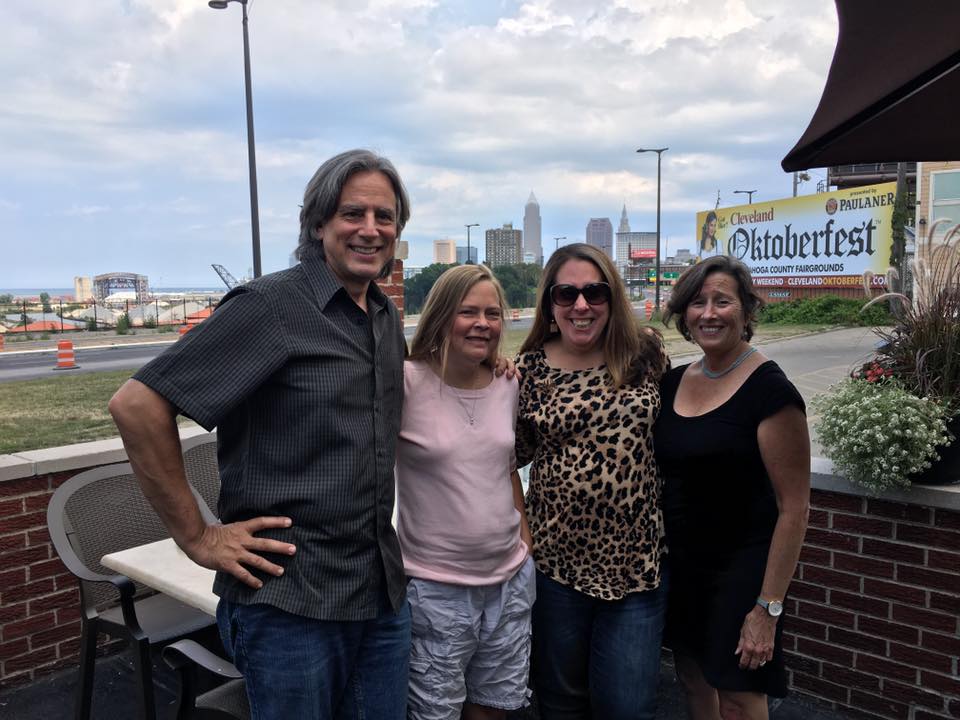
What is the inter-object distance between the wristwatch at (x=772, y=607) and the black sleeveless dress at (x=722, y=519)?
48 mm

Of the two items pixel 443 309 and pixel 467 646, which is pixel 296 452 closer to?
pixel 443 309

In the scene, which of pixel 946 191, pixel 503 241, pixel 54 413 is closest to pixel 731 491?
pixel 54 413

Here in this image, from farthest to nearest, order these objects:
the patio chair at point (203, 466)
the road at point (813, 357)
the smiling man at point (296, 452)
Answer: the road at point (813, 357) → the patio chair at point (203, 466) → the smiling man at point (296, 452)

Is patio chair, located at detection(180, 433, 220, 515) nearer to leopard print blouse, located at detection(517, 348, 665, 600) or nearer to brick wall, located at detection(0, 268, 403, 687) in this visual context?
brick wall, located at detection(0, 268, 403, 687)

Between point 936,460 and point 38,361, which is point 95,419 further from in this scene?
point 38,361

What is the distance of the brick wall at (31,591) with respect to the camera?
323cm

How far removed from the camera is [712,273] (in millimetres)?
2227

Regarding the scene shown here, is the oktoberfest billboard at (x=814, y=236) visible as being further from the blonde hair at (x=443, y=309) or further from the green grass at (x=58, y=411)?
the blonde hair at (x=443, y=309)

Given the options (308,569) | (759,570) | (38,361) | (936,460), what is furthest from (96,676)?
(38,361)

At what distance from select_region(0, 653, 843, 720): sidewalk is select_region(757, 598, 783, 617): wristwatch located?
1191 mm

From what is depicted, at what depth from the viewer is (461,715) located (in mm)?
2168

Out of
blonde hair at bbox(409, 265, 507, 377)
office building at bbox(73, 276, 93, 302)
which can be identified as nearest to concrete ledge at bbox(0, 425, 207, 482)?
blonde hair at bbox(409, 265, 507, 377)

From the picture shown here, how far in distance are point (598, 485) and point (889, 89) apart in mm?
1228

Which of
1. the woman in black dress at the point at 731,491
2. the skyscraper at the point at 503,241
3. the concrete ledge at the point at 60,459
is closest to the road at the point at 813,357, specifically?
the concrete ledge at the point at 60,459
